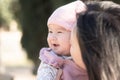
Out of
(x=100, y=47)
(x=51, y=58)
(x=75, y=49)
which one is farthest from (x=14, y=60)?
(x=100, y=47)

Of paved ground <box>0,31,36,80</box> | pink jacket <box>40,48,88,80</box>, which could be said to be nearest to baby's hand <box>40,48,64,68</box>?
pink jacket <box>40,48,88,80</box>

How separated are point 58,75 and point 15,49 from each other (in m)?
24.6

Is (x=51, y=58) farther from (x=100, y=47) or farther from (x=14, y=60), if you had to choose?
(x=14, y=60)

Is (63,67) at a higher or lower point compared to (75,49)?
lower

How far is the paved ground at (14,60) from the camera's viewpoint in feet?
62.6

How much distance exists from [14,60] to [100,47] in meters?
22.8

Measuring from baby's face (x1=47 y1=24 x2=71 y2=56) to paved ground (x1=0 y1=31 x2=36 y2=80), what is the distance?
14.4 metres

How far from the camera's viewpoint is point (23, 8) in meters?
11.7

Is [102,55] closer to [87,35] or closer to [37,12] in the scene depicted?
[87,35]

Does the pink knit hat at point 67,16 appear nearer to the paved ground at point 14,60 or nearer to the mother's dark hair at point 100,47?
the mother's dark hair at point 100,47

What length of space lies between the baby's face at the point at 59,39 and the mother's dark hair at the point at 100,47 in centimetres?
37

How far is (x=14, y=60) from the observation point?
984 inches

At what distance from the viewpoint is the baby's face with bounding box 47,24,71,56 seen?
2752mm

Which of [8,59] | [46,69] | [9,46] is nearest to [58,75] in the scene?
[46,69]
